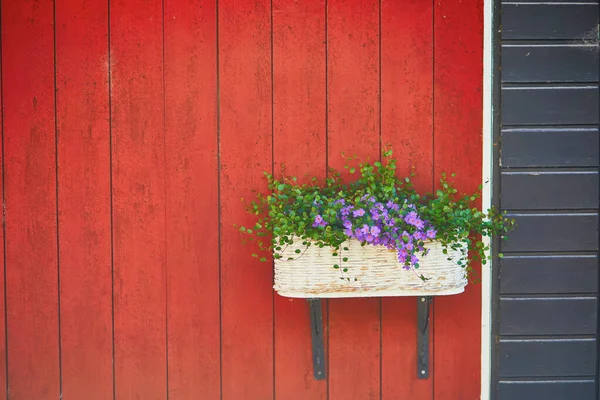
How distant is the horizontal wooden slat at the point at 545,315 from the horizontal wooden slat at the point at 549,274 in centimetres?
3

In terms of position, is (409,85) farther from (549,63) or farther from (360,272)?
(360,272)

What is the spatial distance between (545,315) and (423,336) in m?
0.41

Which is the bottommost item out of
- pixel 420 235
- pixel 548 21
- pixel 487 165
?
pixel 420 235

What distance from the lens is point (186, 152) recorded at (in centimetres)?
243

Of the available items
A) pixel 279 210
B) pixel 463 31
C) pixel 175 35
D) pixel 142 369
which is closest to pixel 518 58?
pixel 463 31

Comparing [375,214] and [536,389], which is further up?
[375,214]

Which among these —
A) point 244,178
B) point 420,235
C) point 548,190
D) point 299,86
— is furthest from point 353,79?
point 548,190

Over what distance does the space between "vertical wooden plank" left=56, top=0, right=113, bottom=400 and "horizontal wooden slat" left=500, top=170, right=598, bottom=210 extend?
53.4 inches

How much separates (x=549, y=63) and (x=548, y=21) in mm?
140

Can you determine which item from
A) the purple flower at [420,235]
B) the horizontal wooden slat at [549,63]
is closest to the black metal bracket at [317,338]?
the purple flower at [420,235]

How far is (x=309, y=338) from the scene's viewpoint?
2459 millimetres

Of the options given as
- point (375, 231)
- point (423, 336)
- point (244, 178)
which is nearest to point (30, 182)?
point (244, 178)

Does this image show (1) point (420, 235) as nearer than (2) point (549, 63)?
Yes

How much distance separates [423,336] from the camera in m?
2.43
